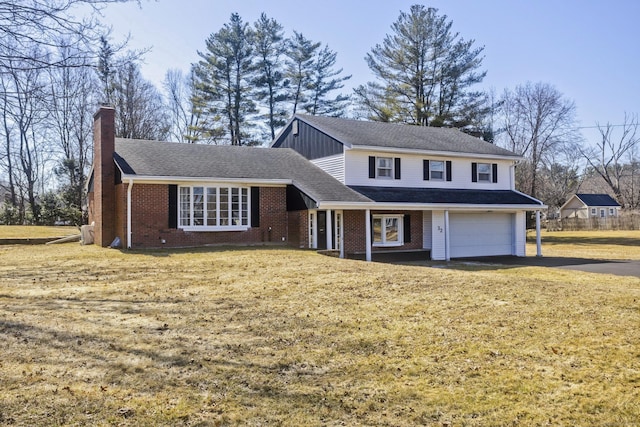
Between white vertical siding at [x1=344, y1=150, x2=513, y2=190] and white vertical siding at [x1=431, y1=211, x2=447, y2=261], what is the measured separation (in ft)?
5.40

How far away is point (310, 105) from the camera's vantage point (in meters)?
42.6

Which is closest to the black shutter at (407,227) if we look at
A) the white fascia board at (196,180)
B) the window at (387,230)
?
the window at (387,230)

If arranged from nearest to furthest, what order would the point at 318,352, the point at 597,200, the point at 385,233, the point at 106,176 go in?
the point at 318,352 → the point at 106,176 → the point at 385,233 → the point at 597,200

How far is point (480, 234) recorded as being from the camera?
2455cm

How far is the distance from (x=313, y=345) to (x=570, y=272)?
1255cm

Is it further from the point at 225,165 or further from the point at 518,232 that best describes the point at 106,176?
the point at 518,232

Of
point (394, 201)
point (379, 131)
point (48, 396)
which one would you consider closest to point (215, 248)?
point (394, 201)

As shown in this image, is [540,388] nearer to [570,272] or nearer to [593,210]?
[570,272]

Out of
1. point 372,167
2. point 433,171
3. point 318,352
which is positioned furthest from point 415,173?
point 318,352

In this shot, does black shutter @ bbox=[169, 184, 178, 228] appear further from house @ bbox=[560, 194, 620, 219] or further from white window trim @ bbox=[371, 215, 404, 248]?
house @ bbox=[560, 194, 620, 219]

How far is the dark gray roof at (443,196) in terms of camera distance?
20873 mm

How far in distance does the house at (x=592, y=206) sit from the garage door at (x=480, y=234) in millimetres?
41393

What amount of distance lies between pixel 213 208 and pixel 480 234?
12916 millimetres

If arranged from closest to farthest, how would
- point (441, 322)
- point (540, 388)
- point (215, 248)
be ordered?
point (540, 388) → point (441, 322) → point (215, 248)
